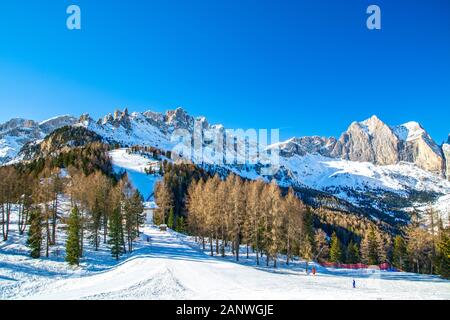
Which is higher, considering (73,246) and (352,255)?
(73,246)

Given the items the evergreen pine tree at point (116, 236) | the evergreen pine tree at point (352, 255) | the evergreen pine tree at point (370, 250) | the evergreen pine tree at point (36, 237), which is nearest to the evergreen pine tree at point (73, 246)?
the evergreen pine tree at point (36, 237)

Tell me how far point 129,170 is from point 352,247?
5361 inches

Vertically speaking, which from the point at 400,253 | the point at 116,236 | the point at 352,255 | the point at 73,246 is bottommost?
the point at 352,255

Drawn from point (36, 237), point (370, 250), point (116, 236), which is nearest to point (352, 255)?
point (370, 250)

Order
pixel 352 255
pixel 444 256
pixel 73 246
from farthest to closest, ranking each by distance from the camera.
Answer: pixel 352 255, pixel 444 256, pixel 73 246

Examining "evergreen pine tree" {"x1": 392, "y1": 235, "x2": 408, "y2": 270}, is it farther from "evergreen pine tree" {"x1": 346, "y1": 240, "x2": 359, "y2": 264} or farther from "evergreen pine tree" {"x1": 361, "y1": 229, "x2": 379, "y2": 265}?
"evergreen pine tree" {"x1": 346, "y1": 240, "x2": 359, "y2": 264}

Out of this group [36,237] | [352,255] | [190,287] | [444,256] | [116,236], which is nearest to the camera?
[190,287]

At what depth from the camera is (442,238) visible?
67875mm

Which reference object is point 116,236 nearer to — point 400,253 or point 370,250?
point 370,250

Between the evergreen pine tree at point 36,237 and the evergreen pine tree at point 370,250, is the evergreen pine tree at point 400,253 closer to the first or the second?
the evergreen pine tree at point 370,250

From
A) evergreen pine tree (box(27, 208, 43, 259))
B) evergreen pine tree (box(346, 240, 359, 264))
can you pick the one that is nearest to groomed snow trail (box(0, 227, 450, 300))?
evergreen pine tree (box(27, 208, 43, 259))

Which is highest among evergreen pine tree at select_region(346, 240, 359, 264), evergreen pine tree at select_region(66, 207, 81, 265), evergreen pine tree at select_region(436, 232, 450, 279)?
evergreen pine tree at select_region(66, 207, 81, 265)

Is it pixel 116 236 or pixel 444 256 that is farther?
pixel 444 256
